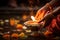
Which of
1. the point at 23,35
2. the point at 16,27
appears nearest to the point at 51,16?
the point at 23,35

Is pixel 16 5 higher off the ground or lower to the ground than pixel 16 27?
higher

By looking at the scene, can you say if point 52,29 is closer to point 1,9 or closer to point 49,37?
point 49,37

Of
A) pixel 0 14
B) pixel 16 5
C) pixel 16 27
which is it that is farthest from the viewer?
pixel 16 5

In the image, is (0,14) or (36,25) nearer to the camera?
(36,25)

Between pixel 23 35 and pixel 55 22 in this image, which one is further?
pixel 23 35

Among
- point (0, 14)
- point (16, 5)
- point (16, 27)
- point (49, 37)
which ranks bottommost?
point (49, 37)

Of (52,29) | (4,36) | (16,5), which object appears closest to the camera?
(52,29)

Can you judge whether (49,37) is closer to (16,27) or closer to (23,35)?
(23,35)

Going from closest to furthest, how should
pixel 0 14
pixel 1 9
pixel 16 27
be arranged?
pixel 16 27
pixel 0 14
pixel 1 9

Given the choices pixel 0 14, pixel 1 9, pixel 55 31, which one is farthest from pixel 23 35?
pixel 1 9
